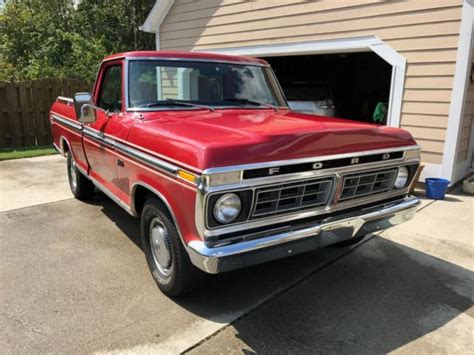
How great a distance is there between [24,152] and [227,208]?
845 cm

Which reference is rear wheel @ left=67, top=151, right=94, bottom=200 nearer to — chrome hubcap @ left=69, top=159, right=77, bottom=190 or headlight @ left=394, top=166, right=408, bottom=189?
chrome hubcap @ left=69, top=159, right=77, bottom=190

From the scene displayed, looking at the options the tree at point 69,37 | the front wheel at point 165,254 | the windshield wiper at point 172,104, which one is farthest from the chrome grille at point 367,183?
the tree at point 69,37

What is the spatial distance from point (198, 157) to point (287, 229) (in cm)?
81

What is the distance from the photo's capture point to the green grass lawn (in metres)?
9.02

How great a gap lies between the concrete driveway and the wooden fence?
6153mm

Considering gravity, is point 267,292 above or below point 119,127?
below

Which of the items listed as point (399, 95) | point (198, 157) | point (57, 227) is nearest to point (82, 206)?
point (57, 227)

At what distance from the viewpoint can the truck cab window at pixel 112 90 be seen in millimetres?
4109

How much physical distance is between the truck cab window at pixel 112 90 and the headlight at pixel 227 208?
197 cm

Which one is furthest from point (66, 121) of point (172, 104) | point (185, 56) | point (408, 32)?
point (408, 32)

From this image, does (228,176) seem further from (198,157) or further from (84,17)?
(84,17)

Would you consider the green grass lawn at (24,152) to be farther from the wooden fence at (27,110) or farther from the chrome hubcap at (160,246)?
the chrome hubcap at (160,246)

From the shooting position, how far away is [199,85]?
420 centimetres

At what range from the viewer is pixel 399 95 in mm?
6723
